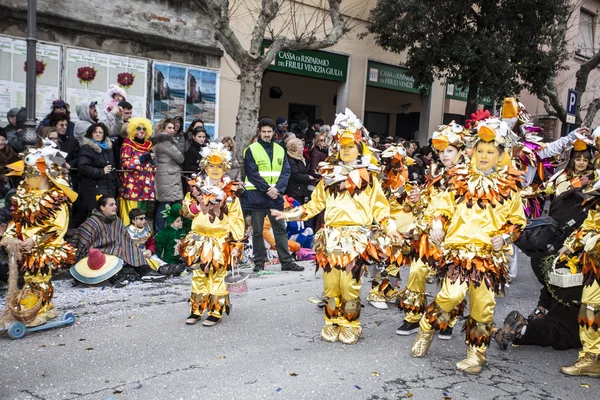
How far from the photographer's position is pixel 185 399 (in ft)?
13.5

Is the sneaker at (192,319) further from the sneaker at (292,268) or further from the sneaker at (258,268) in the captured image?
the sneaker at (292,268)

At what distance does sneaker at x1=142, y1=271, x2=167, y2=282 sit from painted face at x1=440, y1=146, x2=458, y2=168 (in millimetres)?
4060

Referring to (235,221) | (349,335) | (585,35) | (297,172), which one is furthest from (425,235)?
(585,35)

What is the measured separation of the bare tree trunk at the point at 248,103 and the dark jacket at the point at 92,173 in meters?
2.69

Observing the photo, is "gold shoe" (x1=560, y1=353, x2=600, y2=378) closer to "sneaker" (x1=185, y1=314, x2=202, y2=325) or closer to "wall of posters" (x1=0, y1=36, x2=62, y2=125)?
"sneaker" (x1=185, y1=314, x2=202, y2=325)

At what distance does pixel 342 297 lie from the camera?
215 inches

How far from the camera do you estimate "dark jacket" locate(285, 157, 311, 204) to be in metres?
9.61

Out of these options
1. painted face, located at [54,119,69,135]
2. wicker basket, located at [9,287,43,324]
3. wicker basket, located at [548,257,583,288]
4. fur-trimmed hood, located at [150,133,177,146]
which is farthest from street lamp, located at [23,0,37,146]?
wicker basket, located at [548,257,583,288]

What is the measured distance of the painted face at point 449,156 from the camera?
5.73 metres

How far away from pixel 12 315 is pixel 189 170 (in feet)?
13.9

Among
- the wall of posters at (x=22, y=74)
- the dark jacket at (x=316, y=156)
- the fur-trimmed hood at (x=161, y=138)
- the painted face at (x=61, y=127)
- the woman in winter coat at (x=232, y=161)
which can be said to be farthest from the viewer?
the dark jacket at (x=316, y=156)

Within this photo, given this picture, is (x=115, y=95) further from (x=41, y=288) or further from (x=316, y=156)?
(x=41, y=288)

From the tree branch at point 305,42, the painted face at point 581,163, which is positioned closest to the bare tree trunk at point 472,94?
the tree branch at point 305,42

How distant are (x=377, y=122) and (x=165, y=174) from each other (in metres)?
13.6
